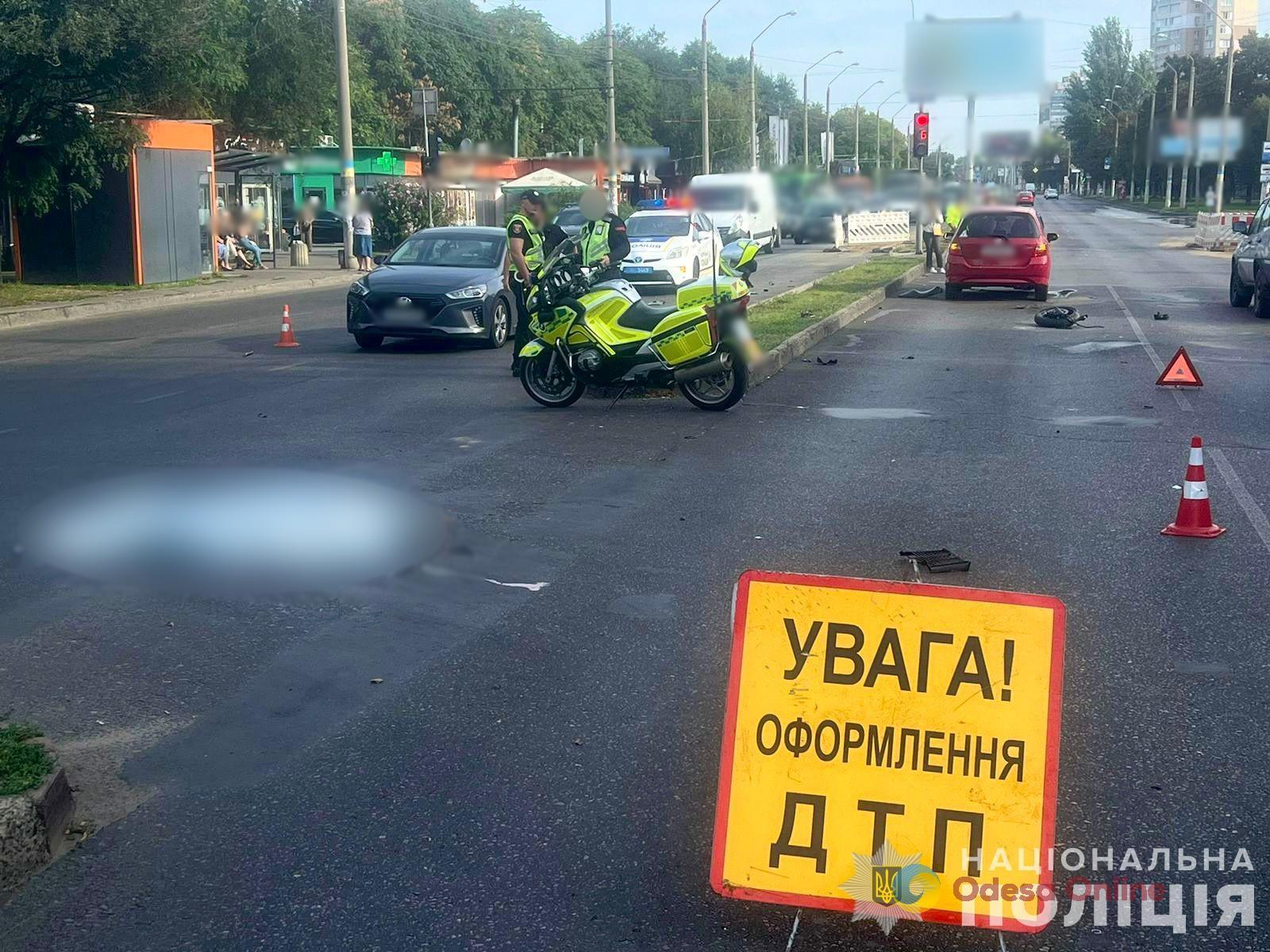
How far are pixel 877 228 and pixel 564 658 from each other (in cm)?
4826

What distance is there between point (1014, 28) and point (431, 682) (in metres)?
29.9

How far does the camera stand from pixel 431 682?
5820mm

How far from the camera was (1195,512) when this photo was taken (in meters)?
8.22

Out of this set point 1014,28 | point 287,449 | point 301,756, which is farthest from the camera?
point 1014,28

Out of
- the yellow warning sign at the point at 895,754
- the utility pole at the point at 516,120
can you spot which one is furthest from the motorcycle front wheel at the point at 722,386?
the utility pole at the point at 516,120

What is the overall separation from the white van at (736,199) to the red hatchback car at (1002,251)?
1462 cm

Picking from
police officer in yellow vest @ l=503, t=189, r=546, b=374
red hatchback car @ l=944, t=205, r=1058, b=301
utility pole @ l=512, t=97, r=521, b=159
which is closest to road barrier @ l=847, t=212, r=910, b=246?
red hatchback car @ l=944, t=205, r=1058, b=301

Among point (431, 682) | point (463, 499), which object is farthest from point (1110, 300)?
point (431, 682)

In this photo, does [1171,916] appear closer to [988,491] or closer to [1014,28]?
[988,491]

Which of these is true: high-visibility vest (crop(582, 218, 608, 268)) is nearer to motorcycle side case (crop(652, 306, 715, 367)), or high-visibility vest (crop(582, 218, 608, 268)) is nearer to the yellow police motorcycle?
the yellow police motorcycle

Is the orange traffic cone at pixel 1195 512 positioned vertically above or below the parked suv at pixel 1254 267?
below

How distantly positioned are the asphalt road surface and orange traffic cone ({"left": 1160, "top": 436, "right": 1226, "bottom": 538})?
0.13 m

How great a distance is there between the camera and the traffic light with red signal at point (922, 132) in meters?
38.4

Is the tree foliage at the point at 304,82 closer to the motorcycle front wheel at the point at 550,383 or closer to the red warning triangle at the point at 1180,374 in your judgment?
the motorcycle front wheel at the point at 550,383
